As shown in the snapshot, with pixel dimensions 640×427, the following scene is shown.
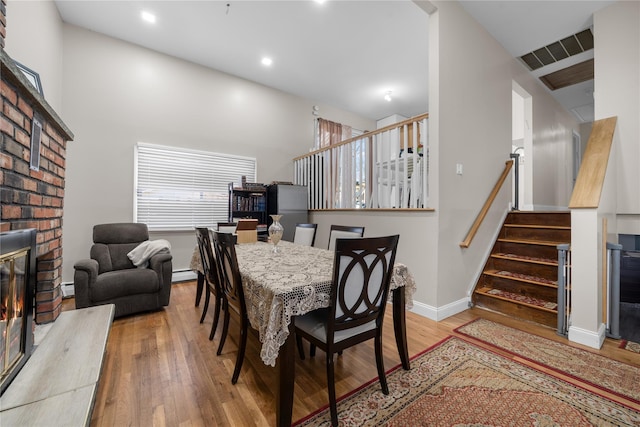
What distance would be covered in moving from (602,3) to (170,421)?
5.75 meters

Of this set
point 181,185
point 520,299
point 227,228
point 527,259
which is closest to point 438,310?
point 520,299

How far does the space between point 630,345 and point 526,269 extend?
1026 millimetres

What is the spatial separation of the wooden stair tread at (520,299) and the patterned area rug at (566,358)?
0.40m

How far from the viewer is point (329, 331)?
1396 mm

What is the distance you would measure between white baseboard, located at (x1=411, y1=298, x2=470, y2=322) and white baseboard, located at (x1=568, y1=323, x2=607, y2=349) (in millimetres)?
913

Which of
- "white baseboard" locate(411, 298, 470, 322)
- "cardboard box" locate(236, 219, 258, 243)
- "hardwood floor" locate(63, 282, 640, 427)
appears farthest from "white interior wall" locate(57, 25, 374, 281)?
"white baseboard" locate(411, 298, 470, 322)

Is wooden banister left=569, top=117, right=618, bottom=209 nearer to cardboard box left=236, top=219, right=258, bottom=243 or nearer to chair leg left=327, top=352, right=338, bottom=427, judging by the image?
chair leg left=327, top=352, right=338, bottom=427

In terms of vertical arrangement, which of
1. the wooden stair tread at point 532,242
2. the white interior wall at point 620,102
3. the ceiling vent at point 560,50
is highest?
the ceiling vent at point 560,50

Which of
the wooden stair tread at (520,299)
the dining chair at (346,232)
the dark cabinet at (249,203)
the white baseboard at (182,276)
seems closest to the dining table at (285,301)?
the dining chair at (346,232)

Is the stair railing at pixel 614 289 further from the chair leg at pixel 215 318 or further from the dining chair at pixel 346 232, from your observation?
the chair leg at pixel 215 318

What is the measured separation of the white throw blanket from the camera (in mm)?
3096

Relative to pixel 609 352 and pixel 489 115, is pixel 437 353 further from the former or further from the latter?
pixel 489 115

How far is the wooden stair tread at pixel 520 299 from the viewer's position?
8.70 ft

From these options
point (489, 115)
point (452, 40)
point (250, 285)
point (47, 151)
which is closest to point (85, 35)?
point (47, 151)
